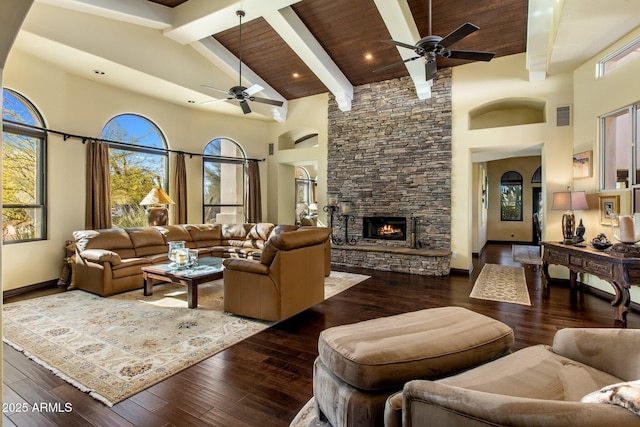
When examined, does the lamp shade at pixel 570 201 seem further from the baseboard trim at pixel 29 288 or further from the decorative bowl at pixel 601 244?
the baseboard trim at pixel 29 288

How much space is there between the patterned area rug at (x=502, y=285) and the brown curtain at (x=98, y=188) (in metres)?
6.55

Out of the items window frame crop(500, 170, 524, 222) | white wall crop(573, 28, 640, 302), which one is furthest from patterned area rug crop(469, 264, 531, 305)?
window frame crop(500, 170, 524, 222)

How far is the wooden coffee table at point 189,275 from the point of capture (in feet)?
13.2

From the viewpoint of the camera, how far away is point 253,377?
2.46 meters

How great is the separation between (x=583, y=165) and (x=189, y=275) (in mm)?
6315

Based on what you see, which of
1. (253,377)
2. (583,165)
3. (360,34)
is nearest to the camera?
(253,377)

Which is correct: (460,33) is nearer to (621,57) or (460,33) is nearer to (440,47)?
(440,47)

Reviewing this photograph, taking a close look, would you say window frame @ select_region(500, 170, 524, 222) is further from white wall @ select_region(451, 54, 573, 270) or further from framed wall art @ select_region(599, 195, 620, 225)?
framed wall art @ select_region(599, 195, 620, 225)

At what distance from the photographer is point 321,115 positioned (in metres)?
8.05

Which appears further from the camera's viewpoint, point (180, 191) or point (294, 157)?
point (294, 157)

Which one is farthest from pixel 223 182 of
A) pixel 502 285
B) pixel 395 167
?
pixel 502 285

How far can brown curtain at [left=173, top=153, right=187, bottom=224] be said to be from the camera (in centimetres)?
716

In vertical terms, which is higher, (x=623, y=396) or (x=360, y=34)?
(x=360, y=34)

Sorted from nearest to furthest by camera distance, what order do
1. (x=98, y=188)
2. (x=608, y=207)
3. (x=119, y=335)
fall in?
1. (x=119, y=335)
2. (x=608, y=207)
3. (x=98, y=188)
